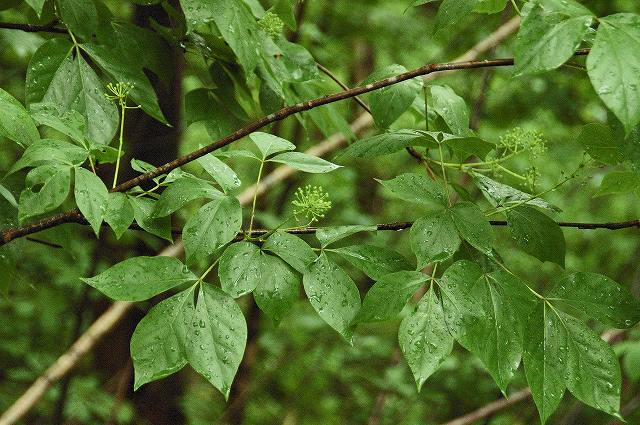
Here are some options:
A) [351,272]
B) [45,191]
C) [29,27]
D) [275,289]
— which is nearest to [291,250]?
[275,289]

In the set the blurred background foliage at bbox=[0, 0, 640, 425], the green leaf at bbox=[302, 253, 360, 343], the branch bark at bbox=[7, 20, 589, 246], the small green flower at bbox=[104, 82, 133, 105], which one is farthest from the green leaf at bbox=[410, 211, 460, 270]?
the blurred background foliage at bbox=[0, 0, 640, 425]

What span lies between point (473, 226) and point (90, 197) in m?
0.58

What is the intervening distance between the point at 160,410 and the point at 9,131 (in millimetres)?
3006

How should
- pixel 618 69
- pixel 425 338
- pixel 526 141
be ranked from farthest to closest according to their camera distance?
pixel 526 141 → pixel 425 338 → pixel 618 69

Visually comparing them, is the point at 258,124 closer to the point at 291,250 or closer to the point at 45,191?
the point at 291,250

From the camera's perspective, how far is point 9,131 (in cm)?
105

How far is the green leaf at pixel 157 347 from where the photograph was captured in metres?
0.97

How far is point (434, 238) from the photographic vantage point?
3.45 ft

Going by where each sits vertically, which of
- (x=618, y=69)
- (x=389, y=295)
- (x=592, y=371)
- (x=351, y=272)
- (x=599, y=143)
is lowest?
(x=351, y=272)

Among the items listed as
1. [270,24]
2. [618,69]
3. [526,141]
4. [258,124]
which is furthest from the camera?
[270,24]

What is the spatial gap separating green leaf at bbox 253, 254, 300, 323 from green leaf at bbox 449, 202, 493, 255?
0.27 metres

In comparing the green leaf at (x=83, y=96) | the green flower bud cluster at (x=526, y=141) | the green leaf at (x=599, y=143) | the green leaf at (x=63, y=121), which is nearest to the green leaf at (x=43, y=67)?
the green leaf at (x=83, y=96)

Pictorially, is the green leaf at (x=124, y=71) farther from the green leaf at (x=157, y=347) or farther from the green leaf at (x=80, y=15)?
the green leaf at (x=157, y=347)

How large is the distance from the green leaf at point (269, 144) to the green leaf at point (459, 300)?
37 cm
